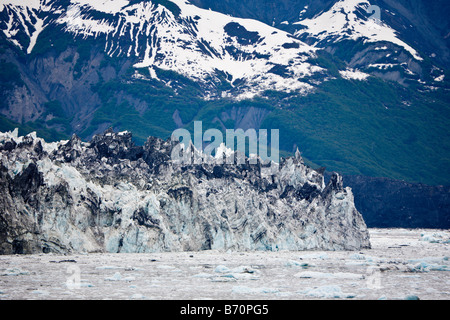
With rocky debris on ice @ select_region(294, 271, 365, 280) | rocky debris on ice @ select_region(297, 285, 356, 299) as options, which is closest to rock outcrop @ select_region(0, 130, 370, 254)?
rocky debris on ice @ select_region(294, 271, 365, 280)

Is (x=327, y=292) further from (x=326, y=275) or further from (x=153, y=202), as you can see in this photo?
(x=153, y=202)

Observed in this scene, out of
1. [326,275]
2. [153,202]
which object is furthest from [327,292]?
[153,202]

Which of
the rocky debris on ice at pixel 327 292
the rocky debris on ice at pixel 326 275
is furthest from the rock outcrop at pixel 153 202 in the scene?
the rocky debris on ice at pixel 327 292

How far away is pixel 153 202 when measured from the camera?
75.2 m

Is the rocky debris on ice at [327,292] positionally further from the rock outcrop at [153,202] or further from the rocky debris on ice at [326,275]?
the rock outcrop at [153,202]

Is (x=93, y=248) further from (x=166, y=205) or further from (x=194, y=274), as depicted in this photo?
(x=194, y=274)

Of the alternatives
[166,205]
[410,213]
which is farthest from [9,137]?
[410,213]

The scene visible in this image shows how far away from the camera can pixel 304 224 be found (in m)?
84.8

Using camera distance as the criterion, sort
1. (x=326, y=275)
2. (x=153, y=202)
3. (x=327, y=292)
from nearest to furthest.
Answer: (x=327, y=292) → (x=326, y=275) → (x=153, y=202)

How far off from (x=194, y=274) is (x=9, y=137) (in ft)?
109

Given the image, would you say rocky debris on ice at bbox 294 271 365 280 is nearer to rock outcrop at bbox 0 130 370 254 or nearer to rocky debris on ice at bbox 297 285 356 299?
rocky debris on ice at bbox 297 285 356 299

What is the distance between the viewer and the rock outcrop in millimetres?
68875

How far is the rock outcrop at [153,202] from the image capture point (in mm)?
68875
